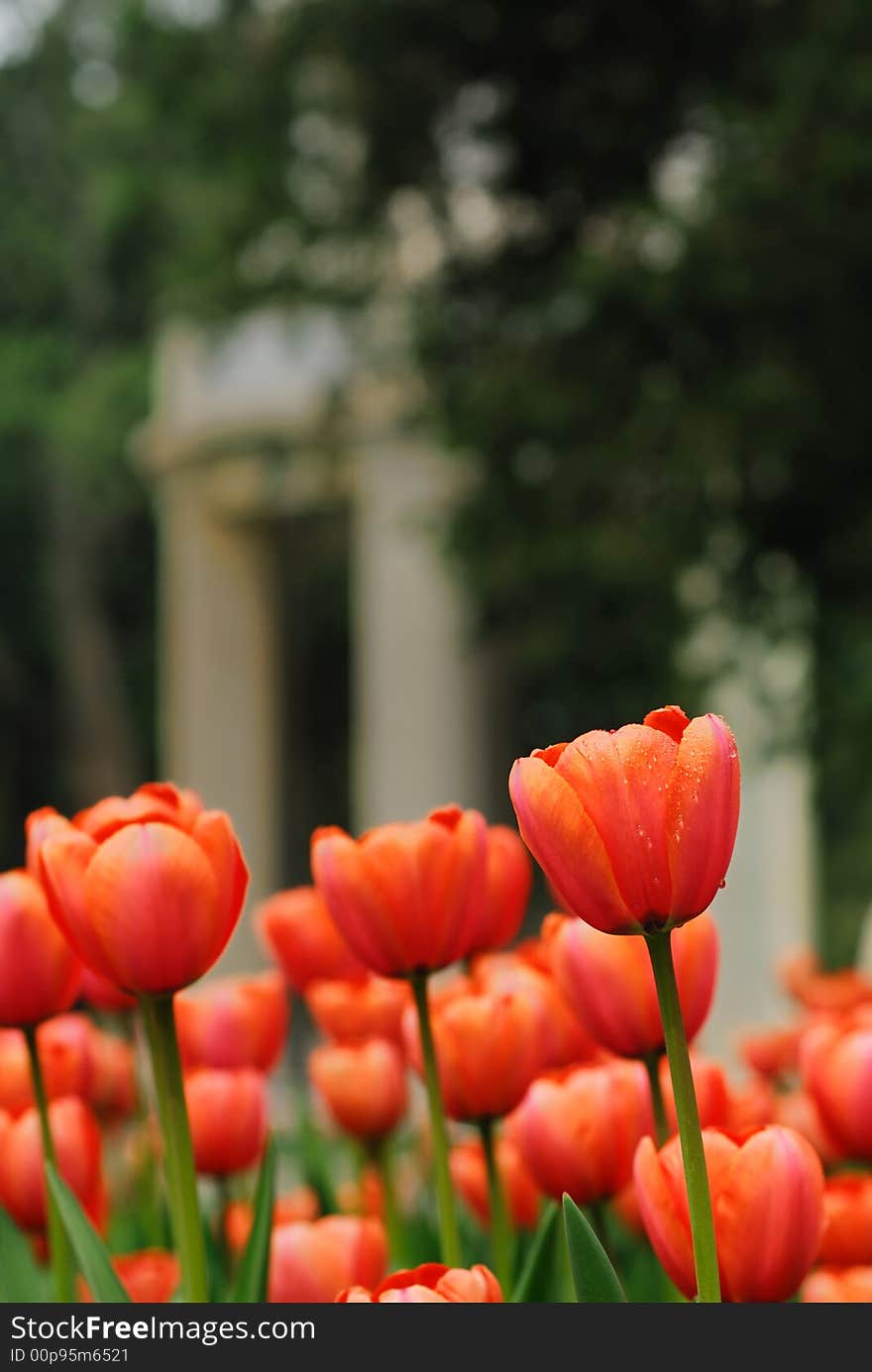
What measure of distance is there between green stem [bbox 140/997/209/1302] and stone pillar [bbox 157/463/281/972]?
37.1ft

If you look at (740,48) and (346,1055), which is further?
(740,48)

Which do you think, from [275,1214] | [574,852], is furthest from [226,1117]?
[574,852]

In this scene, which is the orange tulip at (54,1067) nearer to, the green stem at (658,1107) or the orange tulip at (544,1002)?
the orange tulip at (544,1002)

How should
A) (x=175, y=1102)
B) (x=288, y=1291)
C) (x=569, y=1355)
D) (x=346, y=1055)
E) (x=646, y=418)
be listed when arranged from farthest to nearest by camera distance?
(x=646, y=418) → (x=346, y=1055) → (x=288, y=1291) → (x=175, y=1102) → (x=569, y=1355)

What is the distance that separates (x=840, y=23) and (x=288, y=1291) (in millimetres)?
4491

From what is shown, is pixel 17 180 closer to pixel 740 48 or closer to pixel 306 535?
pixel 306 535

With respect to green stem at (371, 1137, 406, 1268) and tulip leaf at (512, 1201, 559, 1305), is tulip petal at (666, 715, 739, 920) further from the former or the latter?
green stem at (371, 1137, 406, 1268)

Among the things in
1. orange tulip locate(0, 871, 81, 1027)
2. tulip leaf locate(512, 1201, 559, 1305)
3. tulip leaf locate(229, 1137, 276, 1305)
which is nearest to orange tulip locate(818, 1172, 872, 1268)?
tulip leaf locate(512, 1201, 559, 1305)

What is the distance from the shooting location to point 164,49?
623cm

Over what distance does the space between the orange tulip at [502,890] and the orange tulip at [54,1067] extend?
0.98 ft

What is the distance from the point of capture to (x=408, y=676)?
1060 centimetres

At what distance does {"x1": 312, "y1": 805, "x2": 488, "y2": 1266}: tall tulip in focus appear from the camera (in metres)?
0.85

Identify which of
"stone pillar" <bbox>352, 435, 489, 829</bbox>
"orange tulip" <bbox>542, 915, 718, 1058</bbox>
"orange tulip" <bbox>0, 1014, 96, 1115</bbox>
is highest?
"stone pillar" <bbox>352, 435, 489, 829</bbox>

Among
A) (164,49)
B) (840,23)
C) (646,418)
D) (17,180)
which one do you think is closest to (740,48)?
(840,23)
